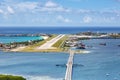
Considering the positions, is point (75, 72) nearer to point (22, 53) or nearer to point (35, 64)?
point (35, 64)

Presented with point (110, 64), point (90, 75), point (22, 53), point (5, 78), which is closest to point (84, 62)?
point (110, 64)

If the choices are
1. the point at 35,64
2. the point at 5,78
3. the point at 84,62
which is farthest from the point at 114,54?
the point at 5,78

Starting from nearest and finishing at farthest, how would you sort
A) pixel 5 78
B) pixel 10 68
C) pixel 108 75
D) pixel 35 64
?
pixel 5 78, pixel 108 75, pixel 10 68, pixel 35 64

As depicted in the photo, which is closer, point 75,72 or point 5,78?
point 5,78

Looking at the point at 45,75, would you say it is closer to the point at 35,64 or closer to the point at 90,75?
the point at 90,75

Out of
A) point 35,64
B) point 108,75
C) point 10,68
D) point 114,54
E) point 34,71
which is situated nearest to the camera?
point 108,75

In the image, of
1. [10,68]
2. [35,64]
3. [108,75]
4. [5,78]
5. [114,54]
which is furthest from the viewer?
[114,54]

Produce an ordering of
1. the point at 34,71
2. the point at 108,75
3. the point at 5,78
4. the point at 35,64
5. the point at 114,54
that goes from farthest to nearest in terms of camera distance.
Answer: the point at 114,54
the point at 35,64
the point at 34,71
the point at 108,75
the point at 5,78
